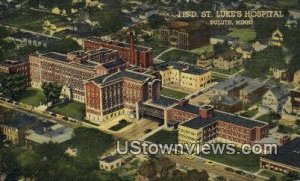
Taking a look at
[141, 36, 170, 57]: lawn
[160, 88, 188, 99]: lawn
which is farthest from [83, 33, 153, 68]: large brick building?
[141, 36, 170, 57]: lawn

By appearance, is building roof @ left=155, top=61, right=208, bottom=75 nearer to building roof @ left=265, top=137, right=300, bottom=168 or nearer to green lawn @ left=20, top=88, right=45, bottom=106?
green lawn @ left=20, top=88, right=45, bottom=106

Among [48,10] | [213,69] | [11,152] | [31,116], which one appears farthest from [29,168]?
[48,10]

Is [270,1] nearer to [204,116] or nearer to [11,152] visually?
[204,116]

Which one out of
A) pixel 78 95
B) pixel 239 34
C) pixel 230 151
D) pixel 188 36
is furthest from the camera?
pixel 239 34

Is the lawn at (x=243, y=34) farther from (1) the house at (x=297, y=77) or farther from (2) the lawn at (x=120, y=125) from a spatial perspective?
(2) the lawn at (x=120, y=125)

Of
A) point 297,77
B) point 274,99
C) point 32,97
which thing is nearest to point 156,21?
point 297,77

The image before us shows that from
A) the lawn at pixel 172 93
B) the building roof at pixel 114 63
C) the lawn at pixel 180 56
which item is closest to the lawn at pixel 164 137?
the lawn at pixel 172 93
